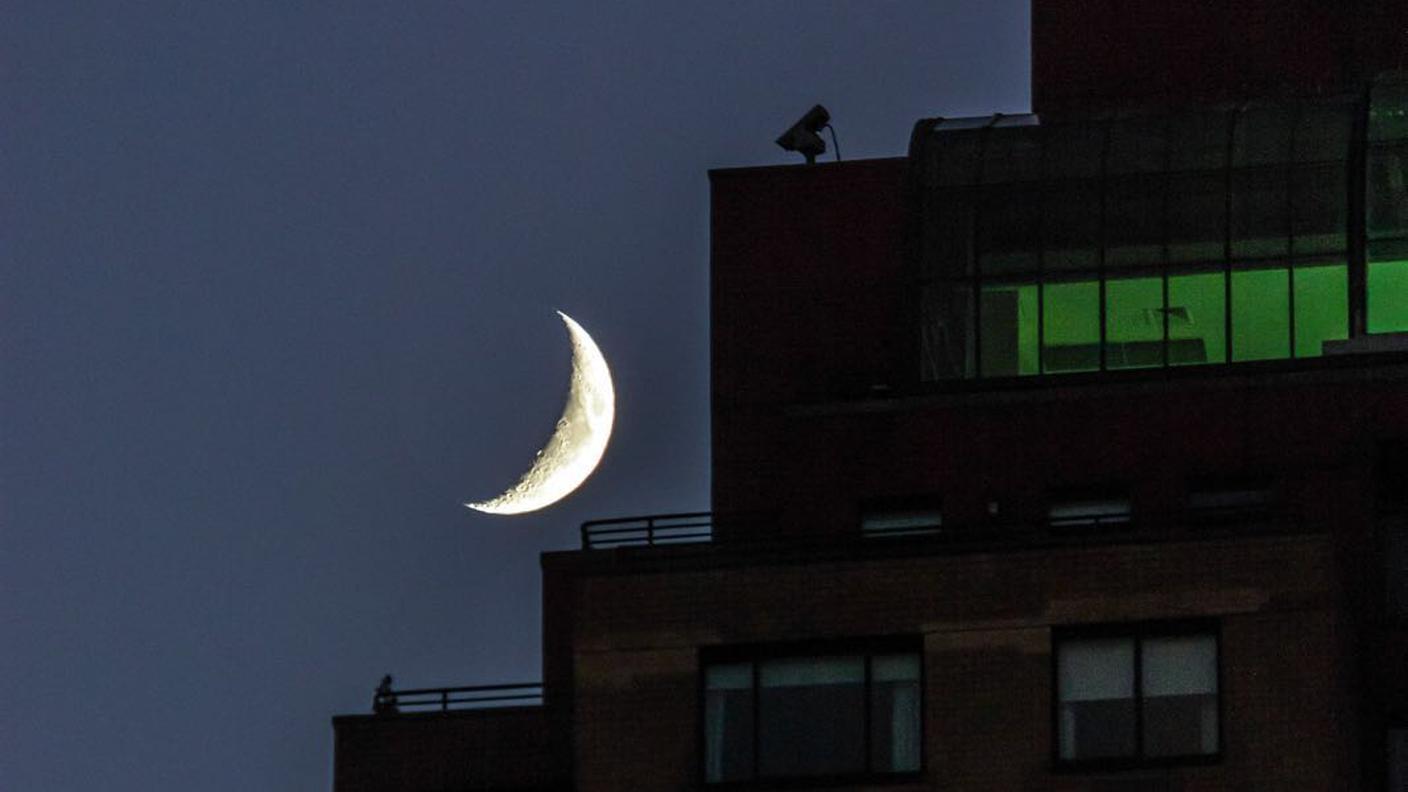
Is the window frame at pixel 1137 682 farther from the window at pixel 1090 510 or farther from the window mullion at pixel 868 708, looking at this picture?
the window at pixel 1090 510

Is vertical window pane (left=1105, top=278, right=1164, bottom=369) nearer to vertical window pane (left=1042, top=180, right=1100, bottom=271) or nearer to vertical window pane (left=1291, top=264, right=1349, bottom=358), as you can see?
vertical window pane (left=1042, top=180, right=1100, bottom=271)

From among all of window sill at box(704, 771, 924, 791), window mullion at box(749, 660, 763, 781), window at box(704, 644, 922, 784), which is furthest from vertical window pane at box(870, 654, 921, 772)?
window mullion at box(749, 660, 763, 781)

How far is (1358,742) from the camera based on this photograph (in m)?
60.6

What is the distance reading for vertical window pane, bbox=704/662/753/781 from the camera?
201ft

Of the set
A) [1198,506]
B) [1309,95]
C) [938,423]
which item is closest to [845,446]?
[938,423]

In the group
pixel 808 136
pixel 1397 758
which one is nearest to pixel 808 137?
pixel 808 136

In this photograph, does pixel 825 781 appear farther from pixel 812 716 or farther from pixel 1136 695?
pixel 1136 695

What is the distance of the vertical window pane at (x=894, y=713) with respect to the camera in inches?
2397

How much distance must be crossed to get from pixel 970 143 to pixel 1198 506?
836 cm

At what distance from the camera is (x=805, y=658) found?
61.7 metres

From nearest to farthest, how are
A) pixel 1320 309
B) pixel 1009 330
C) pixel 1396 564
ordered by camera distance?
1. pixel 1396 564
2. pixel 1320 309
3. pixel 1009 330

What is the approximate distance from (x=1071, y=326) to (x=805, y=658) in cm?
949

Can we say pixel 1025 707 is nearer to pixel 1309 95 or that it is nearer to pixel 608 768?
pixel 608 768

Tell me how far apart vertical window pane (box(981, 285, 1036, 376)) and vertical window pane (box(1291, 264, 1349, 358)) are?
176 inches
